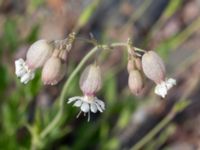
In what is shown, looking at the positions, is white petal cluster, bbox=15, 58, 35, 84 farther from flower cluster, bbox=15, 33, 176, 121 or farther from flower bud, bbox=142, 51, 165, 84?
flower bud, bbox=142, 51, 165, 84

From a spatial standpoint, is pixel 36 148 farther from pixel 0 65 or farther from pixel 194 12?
pixel 194 12

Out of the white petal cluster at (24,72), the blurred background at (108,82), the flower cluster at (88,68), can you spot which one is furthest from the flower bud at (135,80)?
the blurred background at (108,82)

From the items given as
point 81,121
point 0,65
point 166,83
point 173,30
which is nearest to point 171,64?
point 173,30

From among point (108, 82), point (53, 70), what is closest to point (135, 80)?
point (53, 70)

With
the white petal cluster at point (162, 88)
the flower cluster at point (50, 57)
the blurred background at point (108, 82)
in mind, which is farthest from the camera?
the blurred background at point (108, 82)

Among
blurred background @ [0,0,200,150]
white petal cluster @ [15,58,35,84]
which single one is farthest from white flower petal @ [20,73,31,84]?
blurred background @ [0,0,200,150]

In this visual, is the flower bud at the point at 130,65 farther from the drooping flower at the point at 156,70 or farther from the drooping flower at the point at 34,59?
the drooping flower at the point at 34,59
